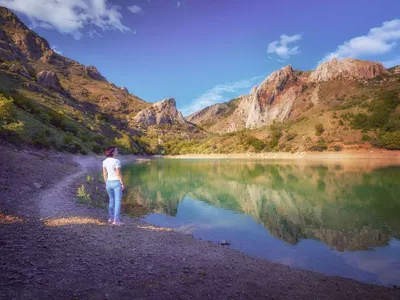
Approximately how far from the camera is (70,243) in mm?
8305

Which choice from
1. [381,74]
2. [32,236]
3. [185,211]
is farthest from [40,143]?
[381,74]

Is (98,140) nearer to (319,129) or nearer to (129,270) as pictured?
(129,270)

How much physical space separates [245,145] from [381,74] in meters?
115

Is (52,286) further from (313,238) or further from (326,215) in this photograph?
(326,215)

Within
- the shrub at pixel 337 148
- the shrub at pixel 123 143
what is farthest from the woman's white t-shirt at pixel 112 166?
the shrub at pixel 123 143

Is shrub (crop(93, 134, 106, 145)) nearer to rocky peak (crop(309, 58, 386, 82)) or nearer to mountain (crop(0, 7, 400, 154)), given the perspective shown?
mountain (crop(0, 7, 400, 154))

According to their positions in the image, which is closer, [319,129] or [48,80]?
[319,129]

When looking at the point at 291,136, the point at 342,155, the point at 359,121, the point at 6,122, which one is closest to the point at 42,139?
the point at 6,122

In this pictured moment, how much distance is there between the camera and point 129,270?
694 centimetres

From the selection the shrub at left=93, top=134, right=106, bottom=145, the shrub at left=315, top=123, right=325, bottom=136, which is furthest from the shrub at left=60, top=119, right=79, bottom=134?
the shrub at left=315, top=123, right=325, bottom=136

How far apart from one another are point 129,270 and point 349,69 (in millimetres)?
208291

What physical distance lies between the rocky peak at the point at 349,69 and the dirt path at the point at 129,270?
643 ft

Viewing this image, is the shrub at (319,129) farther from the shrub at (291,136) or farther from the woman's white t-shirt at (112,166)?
the woman's white t-shirt at (112,166)

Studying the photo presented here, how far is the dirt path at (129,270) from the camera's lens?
18.5 feet
